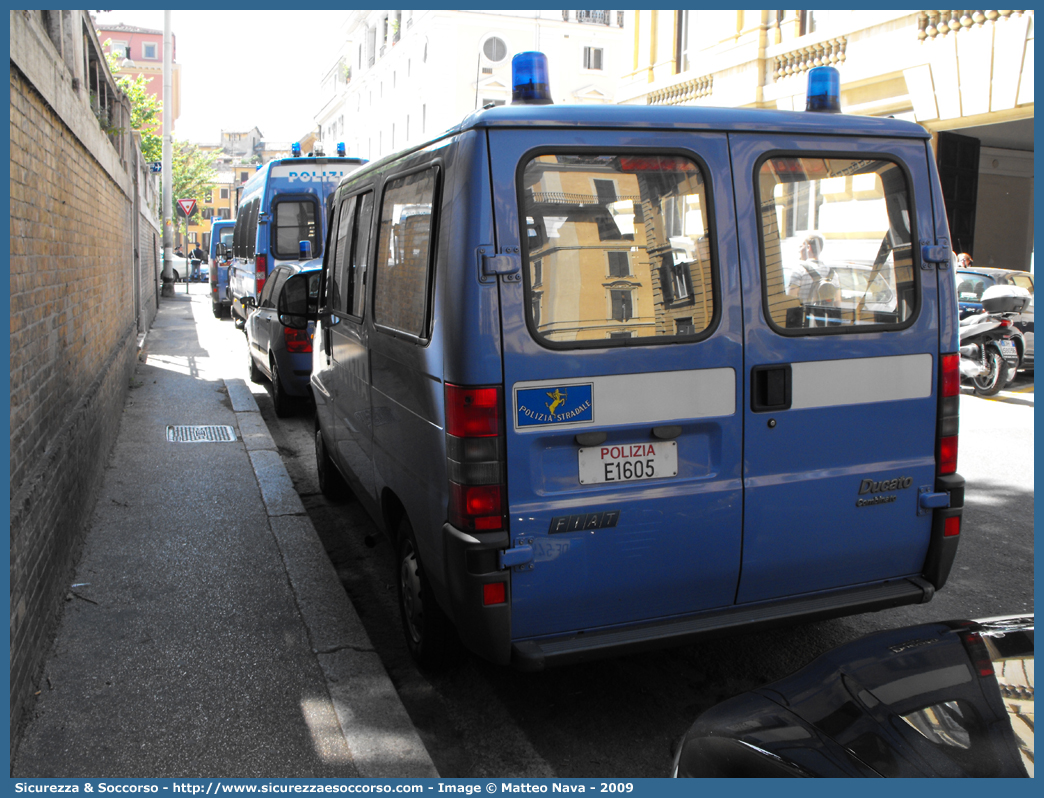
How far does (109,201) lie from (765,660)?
841cm

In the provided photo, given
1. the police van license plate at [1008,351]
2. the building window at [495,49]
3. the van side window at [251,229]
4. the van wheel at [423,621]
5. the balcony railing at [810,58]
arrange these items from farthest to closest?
the building window at [495,49]
the balcony railing at [810,58]
the van side window at [251,229]
the police van license plate at [1008,351]
the van wheel at [423,621]

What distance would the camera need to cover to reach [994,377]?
11.5 metres

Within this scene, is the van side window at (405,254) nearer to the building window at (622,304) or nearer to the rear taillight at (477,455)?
the rear taillight at (477,455)

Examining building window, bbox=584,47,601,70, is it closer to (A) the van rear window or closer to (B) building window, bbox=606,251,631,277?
(A) the van rear window

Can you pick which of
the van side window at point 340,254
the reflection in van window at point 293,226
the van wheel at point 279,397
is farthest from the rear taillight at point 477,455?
the reflection in van window at point 293,226

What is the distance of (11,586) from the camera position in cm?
342

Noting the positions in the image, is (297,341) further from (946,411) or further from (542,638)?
(946,411)

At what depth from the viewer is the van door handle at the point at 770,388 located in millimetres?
3400

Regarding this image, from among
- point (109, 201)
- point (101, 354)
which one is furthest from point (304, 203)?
point (101, 354)

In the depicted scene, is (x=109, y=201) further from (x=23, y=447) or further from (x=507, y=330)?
(x=507, y=330)

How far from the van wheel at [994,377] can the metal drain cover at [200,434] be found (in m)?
9.30

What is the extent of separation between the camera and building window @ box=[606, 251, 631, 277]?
324 cm

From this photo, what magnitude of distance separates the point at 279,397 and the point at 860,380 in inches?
293

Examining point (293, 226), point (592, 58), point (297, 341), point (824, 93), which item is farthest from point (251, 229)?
point (592, 58)
